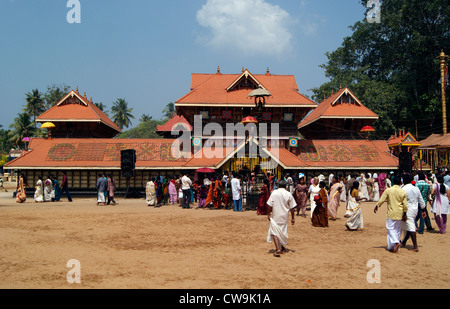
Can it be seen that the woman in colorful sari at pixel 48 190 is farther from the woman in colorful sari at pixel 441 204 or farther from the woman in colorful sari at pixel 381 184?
the woman in colorful sari at pixel 381 184

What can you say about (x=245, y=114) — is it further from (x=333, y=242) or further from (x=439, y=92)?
(x=439, y=92)

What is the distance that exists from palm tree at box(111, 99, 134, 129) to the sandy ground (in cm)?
7155

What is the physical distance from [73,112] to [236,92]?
1185cm

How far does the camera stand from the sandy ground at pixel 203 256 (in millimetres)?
6352

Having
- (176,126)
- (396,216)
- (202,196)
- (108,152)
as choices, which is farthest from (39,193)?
(176,126)

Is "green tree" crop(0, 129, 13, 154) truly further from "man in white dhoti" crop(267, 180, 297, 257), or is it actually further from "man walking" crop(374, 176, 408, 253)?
"man walking" crop(374, 176, 408, 253)

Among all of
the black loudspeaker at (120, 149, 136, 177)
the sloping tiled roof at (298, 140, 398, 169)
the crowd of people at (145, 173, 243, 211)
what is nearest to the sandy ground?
the crowd of people at (145, 173, 243, 211)

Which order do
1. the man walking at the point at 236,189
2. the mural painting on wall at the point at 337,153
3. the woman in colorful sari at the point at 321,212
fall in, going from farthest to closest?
the mural painting on wall at the point at 337,153 → the man walking at the point at 236,189 → the woman in colorful sari at the point at 321,212

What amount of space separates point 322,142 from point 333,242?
17720 millimetres

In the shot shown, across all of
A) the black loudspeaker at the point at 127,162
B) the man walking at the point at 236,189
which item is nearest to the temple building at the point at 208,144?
the black loudspeaker at the point at 127,162

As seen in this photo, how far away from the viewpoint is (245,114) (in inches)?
1006

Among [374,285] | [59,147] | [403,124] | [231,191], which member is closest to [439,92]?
[403,124]

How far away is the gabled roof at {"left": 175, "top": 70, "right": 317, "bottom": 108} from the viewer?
81.1ft

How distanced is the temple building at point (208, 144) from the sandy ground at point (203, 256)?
10.9 m
